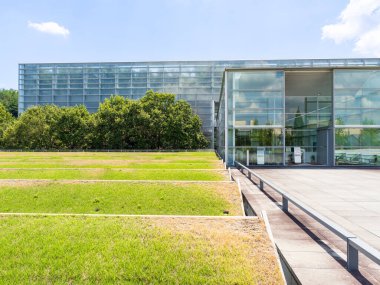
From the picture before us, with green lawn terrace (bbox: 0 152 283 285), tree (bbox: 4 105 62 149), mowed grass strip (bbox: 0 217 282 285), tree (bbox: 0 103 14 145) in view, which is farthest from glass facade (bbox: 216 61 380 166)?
tree (bbox: 0 103 14 145)

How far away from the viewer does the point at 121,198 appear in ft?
34.2

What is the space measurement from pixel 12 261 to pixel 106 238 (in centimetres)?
172

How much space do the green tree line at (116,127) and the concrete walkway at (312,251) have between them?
39.1 meters

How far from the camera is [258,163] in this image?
2277 centimetres

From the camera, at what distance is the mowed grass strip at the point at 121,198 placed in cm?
962

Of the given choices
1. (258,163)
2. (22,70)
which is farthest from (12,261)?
(22,70)

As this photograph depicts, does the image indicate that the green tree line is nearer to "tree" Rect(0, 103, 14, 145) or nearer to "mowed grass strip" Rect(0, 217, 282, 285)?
"tree" Rect(0, 103, 14, 145)

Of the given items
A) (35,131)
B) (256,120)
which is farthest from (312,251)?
(35,131)

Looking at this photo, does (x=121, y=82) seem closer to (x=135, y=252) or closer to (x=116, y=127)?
(x=116, y=127)

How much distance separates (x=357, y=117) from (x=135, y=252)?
78.9ft

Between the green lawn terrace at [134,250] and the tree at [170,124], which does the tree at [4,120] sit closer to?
the tree at [170,124]

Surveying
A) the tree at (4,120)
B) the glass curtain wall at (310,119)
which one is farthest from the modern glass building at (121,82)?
the glass curtain wall at (310,119)

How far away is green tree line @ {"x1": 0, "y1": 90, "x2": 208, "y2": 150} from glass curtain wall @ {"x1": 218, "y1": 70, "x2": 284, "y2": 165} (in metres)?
23.6

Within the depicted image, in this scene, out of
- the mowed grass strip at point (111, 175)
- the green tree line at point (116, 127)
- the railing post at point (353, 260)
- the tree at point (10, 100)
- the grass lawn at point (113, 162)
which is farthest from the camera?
the tree at point (10, 100)
